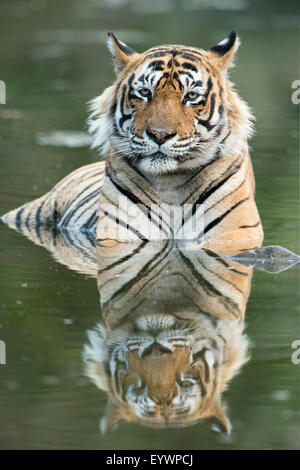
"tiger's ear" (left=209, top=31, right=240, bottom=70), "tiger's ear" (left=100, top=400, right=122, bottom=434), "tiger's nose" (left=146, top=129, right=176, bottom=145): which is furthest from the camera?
"tiger's ear" (left=209, top=31, right=240, bottom=70)

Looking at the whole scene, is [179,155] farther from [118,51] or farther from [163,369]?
[163,369]

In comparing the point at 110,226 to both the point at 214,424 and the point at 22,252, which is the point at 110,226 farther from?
the point at 214,424

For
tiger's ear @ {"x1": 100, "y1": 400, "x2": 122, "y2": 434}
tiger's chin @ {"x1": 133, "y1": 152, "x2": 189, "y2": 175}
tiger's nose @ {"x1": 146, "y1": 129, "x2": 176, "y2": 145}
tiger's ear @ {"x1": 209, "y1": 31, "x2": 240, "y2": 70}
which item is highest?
tiger's ear @ {"x1": 209, "y1": 31, "x2": 240, "y2": 70}

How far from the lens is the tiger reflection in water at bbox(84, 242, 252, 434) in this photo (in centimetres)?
392

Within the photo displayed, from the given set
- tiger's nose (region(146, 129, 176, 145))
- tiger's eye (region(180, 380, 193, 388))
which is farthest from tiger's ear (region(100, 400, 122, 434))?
tiger's nose (region(146, 129, 176, 145))

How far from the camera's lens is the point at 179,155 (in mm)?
6230

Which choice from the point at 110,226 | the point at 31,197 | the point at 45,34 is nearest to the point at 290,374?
the point at 110,226

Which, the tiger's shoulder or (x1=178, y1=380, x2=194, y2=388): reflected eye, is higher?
the tiger's shoulder

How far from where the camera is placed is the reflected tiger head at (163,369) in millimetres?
3842

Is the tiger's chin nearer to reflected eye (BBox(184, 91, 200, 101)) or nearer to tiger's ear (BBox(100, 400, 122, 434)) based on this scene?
reflected eye (BBox(184, 91, 200, 101))

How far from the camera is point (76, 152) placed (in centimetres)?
1077

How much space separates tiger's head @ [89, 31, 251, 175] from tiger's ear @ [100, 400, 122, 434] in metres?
2.51

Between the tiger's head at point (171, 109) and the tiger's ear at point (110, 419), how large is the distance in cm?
251

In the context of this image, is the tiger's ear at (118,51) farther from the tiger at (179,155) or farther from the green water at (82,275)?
the green water at (82,275)
